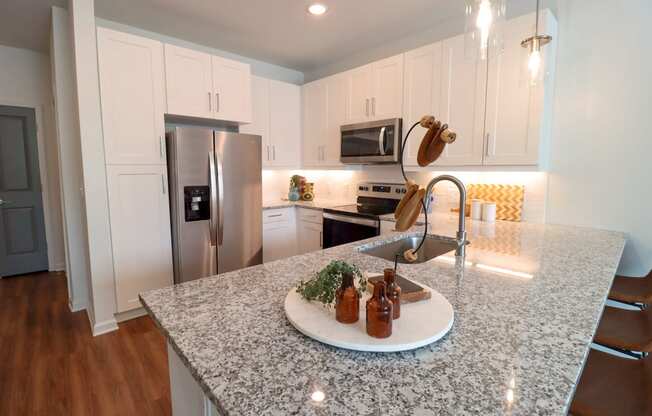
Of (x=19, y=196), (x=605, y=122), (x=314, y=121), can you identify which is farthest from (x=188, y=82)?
(x=605, y=122)

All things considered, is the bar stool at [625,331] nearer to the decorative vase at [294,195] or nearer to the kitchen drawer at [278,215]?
the kitchen drawer at [278,215]

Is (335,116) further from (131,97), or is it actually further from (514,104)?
(131,97)

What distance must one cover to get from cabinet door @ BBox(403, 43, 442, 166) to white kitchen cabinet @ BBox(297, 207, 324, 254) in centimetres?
113

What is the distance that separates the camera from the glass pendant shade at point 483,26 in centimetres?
129

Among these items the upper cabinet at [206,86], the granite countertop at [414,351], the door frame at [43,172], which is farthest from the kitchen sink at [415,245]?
the door frame at [43,172]

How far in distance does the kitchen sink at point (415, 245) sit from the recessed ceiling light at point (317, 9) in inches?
76.4

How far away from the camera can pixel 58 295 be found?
3328 mm

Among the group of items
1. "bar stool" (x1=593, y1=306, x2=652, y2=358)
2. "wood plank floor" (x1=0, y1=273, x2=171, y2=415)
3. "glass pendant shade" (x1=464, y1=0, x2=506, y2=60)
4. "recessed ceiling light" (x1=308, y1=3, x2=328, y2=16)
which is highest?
"recessed ceiling light" (x1=308, y1=3, x2=328, y2=16)

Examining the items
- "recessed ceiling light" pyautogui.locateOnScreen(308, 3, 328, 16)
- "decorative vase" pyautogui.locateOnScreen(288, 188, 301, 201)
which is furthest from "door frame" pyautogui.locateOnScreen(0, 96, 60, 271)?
"recessed ceiling light" pyautogui.locateOnScreen(308, 3, 328, 16)

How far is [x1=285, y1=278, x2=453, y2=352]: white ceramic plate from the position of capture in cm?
73

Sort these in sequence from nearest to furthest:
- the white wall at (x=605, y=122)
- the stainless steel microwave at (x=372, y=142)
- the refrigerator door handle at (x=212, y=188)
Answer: the white wall at (x=605, y=122), the refrigerator door handle at (x=212, y=188), the stainless steel microwave at (x=372, y=142)

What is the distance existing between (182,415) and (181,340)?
1.23 ft

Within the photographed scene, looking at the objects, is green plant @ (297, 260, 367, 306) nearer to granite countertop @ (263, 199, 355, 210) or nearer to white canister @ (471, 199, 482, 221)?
white canister @ (471, 199, 482, 221)

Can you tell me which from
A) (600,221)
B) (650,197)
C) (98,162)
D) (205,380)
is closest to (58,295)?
(98,162)
